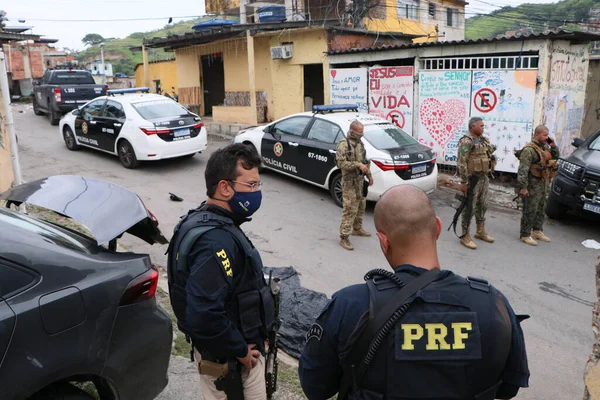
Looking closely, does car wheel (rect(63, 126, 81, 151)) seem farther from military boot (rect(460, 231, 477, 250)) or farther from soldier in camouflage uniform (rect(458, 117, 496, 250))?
military boot (rect(460, 231, 477, 250))

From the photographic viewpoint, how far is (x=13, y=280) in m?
2.41

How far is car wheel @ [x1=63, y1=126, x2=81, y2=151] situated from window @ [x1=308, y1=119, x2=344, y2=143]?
643 centimetres

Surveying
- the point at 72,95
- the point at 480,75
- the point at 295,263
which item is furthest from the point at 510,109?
the point at 72,95

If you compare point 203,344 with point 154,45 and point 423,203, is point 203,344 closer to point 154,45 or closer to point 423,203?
point 423,203

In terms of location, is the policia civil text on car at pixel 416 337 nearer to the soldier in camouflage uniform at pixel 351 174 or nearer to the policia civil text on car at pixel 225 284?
the policia civil text on car at pixel 225 284

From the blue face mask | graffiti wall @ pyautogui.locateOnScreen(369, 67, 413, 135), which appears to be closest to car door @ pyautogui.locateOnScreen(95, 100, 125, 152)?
graffiti wall @ pyautogui.locateOnScreen(369, 67, 413, 135)

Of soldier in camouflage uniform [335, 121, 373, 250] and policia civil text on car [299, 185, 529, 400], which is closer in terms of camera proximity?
policia civil text on car [299, 185, 529, 400]

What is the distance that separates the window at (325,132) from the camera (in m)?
8.72

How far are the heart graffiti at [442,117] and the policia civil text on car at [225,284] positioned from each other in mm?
9257

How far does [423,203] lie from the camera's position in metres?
1.82

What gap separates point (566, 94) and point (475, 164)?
5.29 m

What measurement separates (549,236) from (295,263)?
426 centimetres

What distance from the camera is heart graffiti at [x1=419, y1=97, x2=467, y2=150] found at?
11073 mm

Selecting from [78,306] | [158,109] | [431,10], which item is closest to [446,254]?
[78,306]
